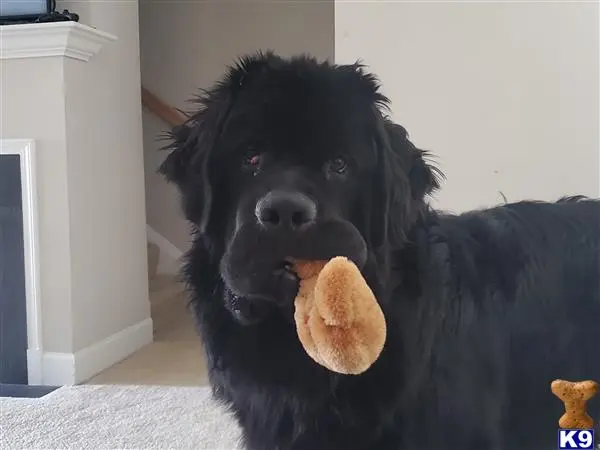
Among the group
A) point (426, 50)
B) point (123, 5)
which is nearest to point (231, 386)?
point (426, 50)

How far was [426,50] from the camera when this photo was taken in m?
2.23

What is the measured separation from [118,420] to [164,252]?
2.15 metres

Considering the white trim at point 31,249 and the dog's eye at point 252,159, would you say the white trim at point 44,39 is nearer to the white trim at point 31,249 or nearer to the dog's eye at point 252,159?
the white trim at point 31,249

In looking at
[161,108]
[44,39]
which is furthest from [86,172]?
[161,108]

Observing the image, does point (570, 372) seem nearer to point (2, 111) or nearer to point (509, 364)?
point (509, 364)

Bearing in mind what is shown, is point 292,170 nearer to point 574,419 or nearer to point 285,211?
point 285,211

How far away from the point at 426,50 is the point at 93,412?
5.17 feet

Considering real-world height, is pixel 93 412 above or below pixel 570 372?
below

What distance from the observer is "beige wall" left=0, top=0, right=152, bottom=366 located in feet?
7.77

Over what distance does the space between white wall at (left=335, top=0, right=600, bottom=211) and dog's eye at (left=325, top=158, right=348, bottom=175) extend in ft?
4.00

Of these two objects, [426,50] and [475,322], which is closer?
[475,322]

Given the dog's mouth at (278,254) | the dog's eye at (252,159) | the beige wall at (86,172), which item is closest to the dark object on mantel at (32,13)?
the beige wall at (86,172)

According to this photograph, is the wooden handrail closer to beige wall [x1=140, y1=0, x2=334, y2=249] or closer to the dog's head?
beige wall [x1=140, y1=0, x2=334, y2=249]

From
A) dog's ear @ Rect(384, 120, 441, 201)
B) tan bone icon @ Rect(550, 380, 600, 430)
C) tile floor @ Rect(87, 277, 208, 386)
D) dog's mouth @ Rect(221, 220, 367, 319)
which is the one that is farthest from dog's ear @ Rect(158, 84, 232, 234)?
tile floor @ Rect(87, 277, 208, 386)
